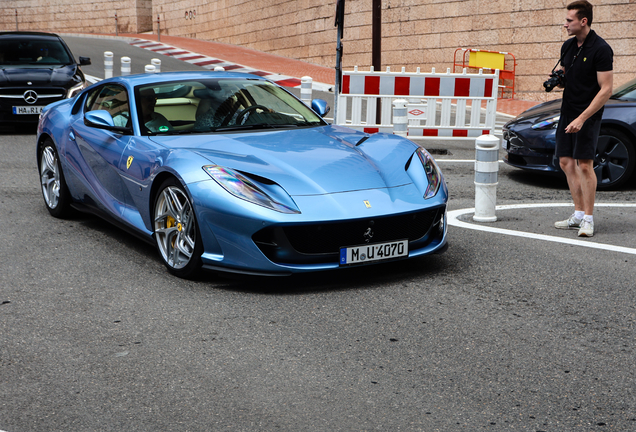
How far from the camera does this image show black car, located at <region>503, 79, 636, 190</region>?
8.16 metres

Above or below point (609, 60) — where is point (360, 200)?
below

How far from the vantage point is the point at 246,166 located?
482cm

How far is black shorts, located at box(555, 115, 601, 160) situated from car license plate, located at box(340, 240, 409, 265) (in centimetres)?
210

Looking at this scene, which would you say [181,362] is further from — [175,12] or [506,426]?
[175,12]

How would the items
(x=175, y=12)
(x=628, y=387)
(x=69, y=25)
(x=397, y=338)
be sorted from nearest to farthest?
(x=628, y=387) → (x=397, y=338) → (x=175, y=12) → (x=69, y=25)

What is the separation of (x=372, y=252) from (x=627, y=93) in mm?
5165

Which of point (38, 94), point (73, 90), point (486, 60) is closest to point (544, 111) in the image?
point (73, 90)

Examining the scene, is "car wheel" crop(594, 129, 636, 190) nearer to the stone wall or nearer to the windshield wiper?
the windshield wiper

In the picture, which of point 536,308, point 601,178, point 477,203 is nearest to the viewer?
point 536,308

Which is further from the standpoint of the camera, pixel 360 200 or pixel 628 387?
pixel 360 200

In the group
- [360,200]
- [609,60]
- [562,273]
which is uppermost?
[609,60]

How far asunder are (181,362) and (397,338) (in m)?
1.09

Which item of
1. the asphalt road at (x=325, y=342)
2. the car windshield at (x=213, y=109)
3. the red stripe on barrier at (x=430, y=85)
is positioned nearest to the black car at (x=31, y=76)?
the red stripe on barrier at (x=430, y=85)

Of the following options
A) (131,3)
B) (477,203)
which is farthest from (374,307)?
(131,3)
